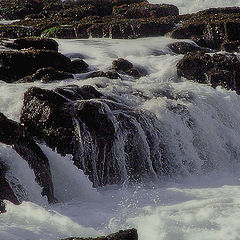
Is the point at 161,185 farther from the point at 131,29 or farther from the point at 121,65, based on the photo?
the point at 131,29

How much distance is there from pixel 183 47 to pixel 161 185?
906 centimetres

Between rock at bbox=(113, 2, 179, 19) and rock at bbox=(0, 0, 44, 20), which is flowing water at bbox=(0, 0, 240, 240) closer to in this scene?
rock at bbox=(113, 2, 179, 19)

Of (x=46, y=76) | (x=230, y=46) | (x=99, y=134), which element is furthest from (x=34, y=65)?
(x=230, y=46)

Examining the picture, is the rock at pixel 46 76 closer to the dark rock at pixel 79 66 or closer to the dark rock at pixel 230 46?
the dark rock at pixel 79 66

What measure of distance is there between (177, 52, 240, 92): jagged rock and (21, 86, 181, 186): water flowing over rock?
4.24 metres

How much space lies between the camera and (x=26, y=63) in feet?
43.8

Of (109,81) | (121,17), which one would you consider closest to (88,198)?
(109,81)

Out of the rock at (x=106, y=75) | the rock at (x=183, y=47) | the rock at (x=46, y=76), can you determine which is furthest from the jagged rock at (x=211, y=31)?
the rock at (x=46, y=76)

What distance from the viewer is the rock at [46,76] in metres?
12.4

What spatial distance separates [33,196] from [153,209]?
1706 millimetres

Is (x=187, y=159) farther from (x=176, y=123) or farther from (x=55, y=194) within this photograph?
(x=55, y=194)

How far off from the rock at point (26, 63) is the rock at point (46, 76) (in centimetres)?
53

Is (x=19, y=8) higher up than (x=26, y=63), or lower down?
Answer: higher up

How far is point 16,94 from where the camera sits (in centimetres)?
1060
